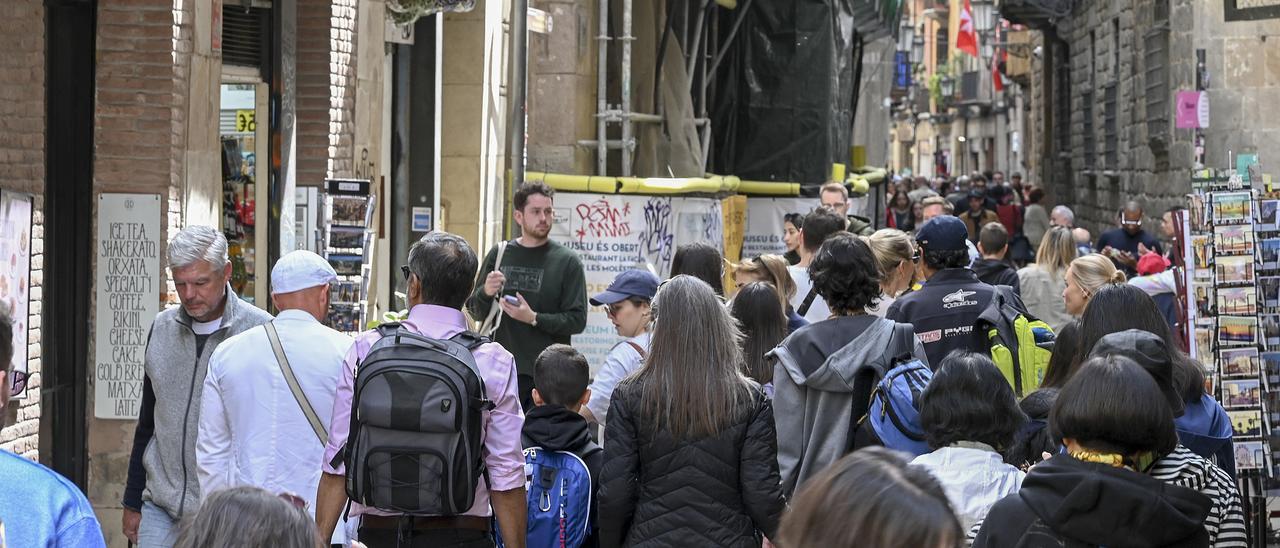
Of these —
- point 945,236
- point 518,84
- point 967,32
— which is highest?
point 967,32

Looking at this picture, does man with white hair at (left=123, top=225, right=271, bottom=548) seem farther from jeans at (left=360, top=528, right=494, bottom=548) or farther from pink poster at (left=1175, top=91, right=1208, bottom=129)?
pink poster at (left=1175, top=91, right=1208, bottom=129)

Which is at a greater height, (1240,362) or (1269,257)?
(1269,257)

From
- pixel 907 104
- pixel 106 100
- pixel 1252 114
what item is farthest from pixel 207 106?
pixel 907 104

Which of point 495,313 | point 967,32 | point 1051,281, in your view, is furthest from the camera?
point 967,32

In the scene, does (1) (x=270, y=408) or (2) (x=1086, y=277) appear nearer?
(1) (x=270, y=408)

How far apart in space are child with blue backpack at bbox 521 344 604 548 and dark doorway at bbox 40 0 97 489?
3.25 metres

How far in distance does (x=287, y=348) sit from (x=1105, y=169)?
2343 cm

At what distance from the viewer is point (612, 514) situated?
205 inches

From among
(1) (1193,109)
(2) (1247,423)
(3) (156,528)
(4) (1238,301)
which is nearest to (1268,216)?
(4) (1238,301)

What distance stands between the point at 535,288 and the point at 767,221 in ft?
26.4

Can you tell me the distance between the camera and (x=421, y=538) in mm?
5078

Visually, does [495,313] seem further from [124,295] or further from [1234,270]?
[1234,270]

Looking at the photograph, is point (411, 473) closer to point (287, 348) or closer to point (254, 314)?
point (287, 348)

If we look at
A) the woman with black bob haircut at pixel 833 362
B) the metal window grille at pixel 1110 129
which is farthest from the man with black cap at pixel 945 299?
the metal window grille at pixel 1110 129
